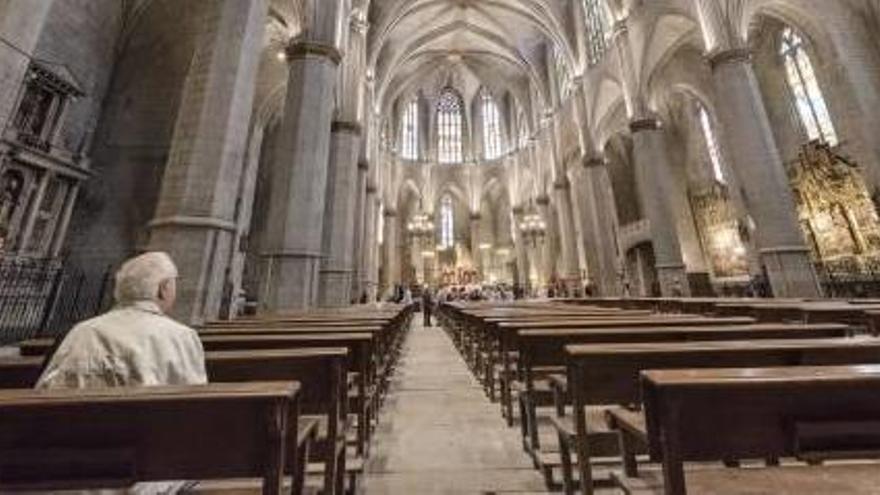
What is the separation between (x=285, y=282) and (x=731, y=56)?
41.3ft

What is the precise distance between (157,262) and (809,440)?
249 cm

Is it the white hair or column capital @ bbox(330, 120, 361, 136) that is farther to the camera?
column capital @ bbox(330, 120, 361, 136)

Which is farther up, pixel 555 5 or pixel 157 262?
pixel 555 5

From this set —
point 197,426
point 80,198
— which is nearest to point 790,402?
point 197,426

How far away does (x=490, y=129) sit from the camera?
3775cm

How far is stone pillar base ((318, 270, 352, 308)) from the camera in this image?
14.4 metres

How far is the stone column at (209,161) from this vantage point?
590 centimetres

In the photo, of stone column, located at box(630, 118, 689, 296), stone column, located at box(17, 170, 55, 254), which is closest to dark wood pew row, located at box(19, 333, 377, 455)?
stone column, located at box(17, 170, 55, 254)

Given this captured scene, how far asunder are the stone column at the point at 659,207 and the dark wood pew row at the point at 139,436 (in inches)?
621

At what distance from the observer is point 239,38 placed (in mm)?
6820

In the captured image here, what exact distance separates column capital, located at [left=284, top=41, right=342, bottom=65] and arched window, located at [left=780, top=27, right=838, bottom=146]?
54.6ft

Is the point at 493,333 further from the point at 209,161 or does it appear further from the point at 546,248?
the point at 546,248

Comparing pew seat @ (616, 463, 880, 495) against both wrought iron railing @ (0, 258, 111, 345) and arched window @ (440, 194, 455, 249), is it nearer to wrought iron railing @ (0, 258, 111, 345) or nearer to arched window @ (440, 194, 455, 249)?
wrought iron railing @ (0, 258, 111, 345)

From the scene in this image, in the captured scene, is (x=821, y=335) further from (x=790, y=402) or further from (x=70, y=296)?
(x=70, y=296)
